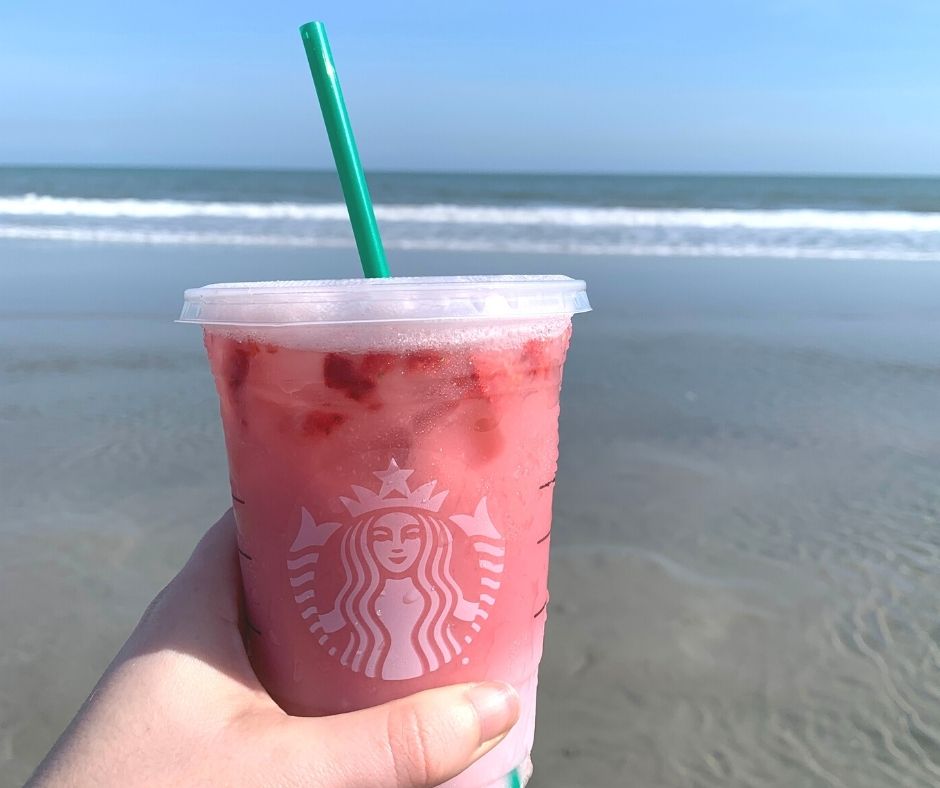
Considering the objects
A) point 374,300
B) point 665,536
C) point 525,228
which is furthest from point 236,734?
point 525,228

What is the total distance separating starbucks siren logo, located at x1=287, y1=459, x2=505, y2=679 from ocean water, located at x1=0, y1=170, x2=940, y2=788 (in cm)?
91

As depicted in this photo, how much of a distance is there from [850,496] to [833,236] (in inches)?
341

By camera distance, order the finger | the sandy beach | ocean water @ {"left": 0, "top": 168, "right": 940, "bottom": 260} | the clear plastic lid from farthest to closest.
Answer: ocean water @ {"left": 0, "top": 168, "right": 940, "bottom": 260} < the sandy beach < the finger < the clear plastic lid

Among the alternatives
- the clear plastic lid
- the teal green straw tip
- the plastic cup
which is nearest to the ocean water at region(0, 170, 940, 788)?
the plastic cup

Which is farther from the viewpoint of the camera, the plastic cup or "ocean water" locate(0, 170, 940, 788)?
"ocean water" locate(0, 170, 940, 788)

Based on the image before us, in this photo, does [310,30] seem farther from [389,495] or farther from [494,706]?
[494,706]

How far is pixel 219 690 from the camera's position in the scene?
3.63ft

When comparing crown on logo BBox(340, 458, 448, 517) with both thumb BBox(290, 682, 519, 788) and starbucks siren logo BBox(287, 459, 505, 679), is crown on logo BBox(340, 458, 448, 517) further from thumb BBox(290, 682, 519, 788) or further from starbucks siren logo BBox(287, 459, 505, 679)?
thumb BBox(290, 682, 519, 788)

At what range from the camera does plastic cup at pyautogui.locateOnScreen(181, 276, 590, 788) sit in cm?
100

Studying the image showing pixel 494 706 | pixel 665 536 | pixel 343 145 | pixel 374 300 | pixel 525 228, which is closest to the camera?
pixel 374 300

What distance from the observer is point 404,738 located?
3.34 feet

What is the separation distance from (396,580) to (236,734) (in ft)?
0.95

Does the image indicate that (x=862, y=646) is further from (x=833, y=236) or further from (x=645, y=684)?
(x=833, y=236)

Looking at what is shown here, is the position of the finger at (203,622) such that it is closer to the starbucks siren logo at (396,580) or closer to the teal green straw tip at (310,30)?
the starbucks siren logo at (396,580)
